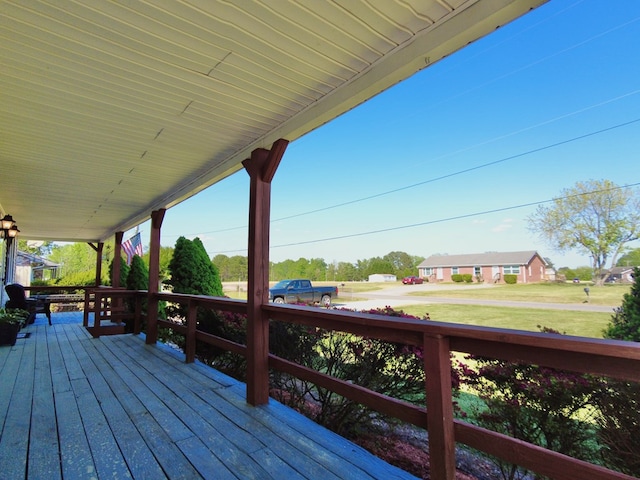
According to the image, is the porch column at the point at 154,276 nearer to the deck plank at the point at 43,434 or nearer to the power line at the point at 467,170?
the deck plank at the point at 43,434

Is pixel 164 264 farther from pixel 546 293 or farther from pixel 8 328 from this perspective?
pixel 546 293

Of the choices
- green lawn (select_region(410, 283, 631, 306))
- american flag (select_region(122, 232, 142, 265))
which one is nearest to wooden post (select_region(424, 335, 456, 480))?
green lawn (select_region(410, 283, 631, 306))

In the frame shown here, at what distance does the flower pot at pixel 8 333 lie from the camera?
16.5 feet

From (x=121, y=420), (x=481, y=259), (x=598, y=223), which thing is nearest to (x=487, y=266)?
(x=481, y=259)

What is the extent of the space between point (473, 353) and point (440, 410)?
316mm

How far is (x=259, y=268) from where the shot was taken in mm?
2848

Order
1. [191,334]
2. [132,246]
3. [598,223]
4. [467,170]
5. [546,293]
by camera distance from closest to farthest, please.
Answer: [191,334], [598,223], [546,293], [132,246], [467,170]

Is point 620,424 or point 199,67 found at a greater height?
point 199,67

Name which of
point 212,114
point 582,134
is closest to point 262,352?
point 212,114

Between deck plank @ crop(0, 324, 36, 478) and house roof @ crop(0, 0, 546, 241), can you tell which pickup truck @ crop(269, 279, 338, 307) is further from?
house roof @ crop(0, 0, 546, 241)

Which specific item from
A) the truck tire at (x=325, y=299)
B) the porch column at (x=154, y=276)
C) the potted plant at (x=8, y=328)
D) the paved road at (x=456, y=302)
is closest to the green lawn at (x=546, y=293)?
the paved road at (x=456, y=302)

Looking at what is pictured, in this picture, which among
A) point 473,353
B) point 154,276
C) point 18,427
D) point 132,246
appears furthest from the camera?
point 132,246

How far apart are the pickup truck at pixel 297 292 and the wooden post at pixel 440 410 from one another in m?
12.6

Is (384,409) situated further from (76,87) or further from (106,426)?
(76,87)
